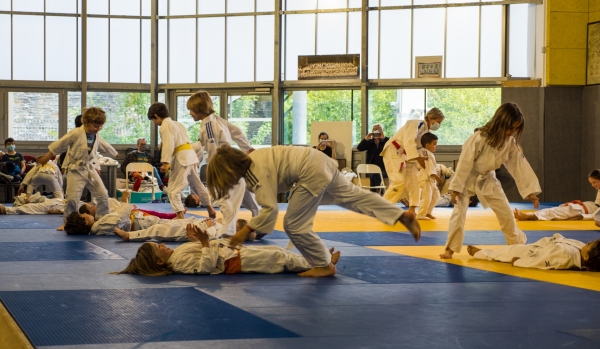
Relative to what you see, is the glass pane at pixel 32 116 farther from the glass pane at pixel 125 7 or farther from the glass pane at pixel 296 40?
the glass pane at pixel 296 40

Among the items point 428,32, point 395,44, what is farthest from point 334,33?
point 428,32

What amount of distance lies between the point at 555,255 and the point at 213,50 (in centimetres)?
1436

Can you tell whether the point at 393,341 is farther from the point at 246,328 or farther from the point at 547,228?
the point at 547,228

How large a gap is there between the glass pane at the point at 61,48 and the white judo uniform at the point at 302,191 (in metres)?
15.0

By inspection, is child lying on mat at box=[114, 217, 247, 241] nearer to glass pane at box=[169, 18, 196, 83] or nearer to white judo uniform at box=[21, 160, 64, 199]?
white judo uniform at box=[21, 160, 64, 199]

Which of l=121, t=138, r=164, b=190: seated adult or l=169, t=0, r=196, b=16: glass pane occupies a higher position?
l=169, t=0, r=196, b=16: glass pane

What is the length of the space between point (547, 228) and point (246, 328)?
660cm

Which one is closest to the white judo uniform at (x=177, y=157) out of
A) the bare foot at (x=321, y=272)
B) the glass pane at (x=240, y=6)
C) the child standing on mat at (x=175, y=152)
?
the child standing on mat at (x=175, y=152)

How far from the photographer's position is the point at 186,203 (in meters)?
13.2

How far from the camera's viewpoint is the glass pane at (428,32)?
1709cm

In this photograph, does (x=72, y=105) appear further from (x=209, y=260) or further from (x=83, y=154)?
(x=209, y=260)

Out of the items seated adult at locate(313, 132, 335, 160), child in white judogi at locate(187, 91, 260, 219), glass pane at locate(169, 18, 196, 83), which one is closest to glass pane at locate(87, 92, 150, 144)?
glass pane at locate(169, 18, 196, 83)

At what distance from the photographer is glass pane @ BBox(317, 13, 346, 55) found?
1775 centimetres

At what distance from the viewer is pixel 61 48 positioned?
723 inches
